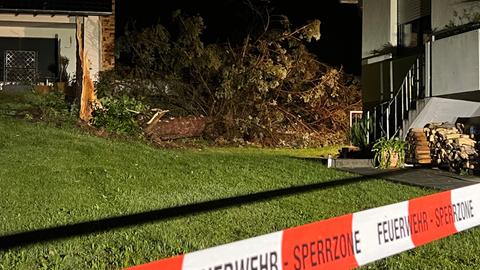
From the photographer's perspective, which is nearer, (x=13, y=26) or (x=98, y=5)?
(x=98, y=5)

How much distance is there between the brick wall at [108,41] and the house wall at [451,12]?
11.3 m

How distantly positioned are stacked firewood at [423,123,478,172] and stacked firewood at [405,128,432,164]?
0.08m

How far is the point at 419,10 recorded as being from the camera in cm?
1475

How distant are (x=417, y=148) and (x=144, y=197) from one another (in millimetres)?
6727

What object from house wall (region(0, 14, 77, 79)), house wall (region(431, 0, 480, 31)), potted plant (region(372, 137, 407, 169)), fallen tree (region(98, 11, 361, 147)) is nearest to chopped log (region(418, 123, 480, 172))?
potted plant (region(372, 137, 407, 169))

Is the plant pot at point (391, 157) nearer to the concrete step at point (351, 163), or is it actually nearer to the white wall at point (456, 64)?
the concrete step at point (351, 163)

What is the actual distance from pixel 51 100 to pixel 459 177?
1056cm

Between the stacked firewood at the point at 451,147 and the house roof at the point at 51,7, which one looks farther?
the house roof at the point at 51,7

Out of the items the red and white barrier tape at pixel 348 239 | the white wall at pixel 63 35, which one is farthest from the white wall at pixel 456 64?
the white wall at pixel 63 35

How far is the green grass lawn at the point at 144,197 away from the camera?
5.78 metres

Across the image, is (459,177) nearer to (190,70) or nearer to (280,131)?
(280,131)

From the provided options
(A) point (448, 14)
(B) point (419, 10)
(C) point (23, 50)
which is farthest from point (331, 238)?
(C) point (23, 50)

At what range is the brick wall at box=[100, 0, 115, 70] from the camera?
21.5 metres

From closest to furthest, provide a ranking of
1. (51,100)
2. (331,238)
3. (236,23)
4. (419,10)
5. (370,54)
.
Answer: (331,238)
(419,10)
(370,54)
(51,100)
(236,23)
